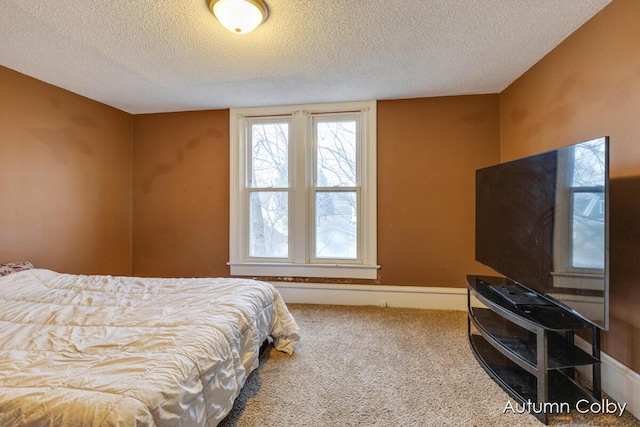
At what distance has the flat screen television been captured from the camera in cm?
130

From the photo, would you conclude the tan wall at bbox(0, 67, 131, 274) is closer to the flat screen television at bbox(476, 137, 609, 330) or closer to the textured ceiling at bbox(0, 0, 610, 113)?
the textured ceiling at bbox(0, 0, 610, 113)

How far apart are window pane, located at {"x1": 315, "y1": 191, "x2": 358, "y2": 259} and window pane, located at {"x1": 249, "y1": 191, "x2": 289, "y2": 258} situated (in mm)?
401

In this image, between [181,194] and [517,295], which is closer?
[517,295]

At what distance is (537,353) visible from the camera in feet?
4.83

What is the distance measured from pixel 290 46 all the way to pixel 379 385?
94.7 inches

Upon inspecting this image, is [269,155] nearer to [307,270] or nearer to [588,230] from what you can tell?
[307,270]

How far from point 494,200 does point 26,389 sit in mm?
2689

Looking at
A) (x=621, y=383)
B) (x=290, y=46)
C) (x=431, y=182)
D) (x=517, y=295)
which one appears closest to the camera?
(x=621, y=383)

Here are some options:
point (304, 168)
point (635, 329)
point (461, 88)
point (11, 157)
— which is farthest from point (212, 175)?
point (635, 329)

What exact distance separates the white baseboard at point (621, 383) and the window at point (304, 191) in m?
1.85

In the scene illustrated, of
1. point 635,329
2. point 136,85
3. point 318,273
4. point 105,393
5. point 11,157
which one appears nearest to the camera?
point 105,393

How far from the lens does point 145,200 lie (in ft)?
11.7

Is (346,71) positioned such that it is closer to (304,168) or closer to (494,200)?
(304,168)
